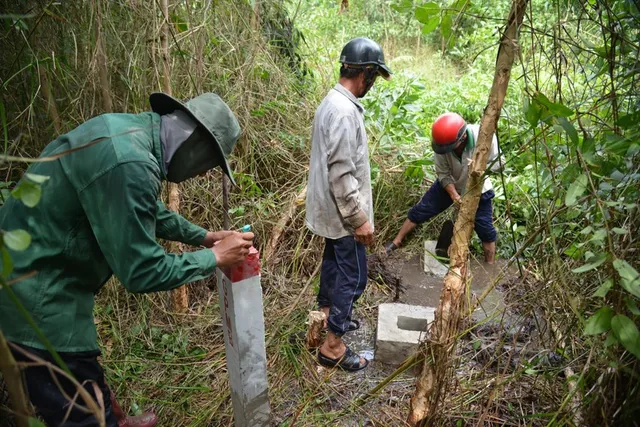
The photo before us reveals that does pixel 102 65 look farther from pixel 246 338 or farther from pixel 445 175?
pixel 445 175

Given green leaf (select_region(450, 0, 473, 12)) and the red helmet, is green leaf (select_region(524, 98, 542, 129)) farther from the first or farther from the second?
the red helmet

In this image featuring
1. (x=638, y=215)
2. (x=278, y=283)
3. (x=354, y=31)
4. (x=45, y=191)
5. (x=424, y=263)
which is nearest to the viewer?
(x=638, y=215)

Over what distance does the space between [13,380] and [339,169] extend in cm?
229

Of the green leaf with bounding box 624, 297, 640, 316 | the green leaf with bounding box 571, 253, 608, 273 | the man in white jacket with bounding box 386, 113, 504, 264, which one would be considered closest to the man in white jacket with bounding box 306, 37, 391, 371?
the man in white jacket with bounding box 386, 113, 504, 264

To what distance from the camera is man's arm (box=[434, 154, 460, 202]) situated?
14.7 feet

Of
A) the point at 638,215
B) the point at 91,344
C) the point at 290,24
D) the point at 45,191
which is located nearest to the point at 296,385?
the point at 91,344

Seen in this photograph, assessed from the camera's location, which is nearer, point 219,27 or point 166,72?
point 166,72

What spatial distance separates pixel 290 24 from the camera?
564 cm

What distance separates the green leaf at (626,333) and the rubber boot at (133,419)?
2400 mm

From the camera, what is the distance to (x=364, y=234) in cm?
313

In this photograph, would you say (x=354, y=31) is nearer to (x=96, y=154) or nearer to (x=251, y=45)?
(x=251, y=45)

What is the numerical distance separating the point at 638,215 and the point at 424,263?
3.14 m

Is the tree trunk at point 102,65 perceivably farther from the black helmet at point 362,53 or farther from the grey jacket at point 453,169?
the grey jacket at point 453,169

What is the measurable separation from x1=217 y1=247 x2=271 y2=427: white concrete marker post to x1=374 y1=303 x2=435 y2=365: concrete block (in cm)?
106
